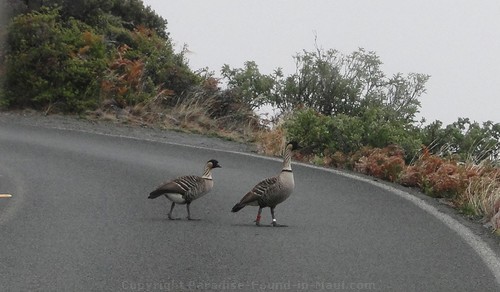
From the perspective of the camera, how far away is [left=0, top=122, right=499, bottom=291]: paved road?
806 cm

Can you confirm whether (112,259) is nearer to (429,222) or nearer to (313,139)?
(429,222)

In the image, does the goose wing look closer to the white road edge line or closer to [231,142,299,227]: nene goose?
[231,142,299,227]: nene goose

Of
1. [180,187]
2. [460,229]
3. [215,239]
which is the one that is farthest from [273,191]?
[460,229]

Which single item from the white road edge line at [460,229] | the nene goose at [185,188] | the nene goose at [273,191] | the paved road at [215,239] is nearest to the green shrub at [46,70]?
the paved road at [215,239]

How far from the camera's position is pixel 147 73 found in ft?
82.9

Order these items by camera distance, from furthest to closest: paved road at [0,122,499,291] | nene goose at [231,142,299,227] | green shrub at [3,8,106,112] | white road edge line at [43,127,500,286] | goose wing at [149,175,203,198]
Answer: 1. green shrub at [3,8,106,112]
2. goose wing at [149,175,203,198]
3. nene goose at [231,142,299,227]
4. white road edge line at [43,127,500,286]
5. paved road at [0,122,499,291]

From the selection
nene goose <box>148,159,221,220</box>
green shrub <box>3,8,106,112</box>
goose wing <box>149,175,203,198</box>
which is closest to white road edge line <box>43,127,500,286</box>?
nene goose <box>148,159,221,220</box>

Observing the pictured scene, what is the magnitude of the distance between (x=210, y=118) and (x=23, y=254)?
1537 cm

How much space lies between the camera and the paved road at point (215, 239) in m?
8.06

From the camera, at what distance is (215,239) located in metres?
9.92

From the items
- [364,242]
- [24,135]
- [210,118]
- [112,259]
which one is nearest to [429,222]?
[364,242]

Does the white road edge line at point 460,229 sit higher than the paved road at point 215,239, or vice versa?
the white road edge line at point 460,229

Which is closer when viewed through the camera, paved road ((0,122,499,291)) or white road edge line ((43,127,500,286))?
paved road ((0,122,499,291))

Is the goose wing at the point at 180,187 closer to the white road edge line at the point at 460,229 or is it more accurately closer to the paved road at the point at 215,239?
the paved road at the point at 215,239
